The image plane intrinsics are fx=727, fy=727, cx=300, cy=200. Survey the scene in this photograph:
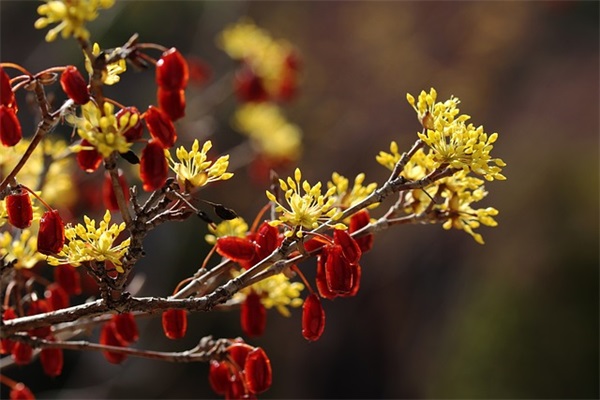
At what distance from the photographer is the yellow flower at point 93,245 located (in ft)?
2.33

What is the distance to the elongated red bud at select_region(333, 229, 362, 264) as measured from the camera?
721mm

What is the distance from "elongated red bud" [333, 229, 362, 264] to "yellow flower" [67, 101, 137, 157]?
226 millimetres

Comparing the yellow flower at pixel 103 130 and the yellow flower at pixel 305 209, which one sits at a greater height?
the yellow flower at pixel 103 130

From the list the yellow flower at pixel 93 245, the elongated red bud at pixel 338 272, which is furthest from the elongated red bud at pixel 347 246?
the yellow flower at pixel 93 245

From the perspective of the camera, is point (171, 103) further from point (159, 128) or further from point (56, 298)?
point (56, 298)

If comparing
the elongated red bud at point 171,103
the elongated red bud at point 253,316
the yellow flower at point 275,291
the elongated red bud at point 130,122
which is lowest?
the elongated red bud at point 253,316

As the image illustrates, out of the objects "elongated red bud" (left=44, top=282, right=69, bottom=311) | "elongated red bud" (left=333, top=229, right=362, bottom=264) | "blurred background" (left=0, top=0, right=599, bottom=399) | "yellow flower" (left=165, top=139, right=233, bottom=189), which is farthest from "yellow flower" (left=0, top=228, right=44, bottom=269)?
"blurred background" (left=0, top=0, right=599, bottom=399)

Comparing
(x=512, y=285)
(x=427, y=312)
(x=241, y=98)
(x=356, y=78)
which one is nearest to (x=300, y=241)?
(x=241, y=98)

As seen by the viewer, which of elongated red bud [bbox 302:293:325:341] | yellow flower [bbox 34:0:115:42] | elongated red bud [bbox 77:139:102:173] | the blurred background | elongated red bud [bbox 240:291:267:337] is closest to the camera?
yellow flower [bbox 34:0:115:42]

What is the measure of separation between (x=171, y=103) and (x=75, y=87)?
11 cm

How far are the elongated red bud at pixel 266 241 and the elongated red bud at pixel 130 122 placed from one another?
18 cm

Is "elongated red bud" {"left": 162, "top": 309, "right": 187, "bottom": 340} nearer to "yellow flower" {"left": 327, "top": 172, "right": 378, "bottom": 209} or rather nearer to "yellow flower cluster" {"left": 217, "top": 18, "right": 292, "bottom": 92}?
"yellow flower" {"left": 327, "top": 172, "right": 378, "bottom": 209}

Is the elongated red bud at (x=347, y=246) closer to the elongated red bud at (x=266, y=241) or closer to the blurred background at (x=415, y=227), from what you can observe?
the elongated red bud at (x=266, y=241)

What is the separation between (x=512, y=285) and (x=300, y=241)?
9.02 ft
